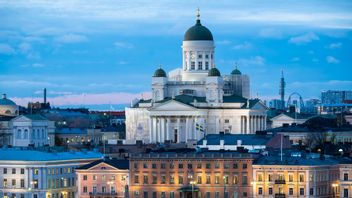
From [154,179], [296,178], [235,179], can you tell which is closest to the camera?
[296,178]

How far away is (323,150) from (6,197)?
106 feet

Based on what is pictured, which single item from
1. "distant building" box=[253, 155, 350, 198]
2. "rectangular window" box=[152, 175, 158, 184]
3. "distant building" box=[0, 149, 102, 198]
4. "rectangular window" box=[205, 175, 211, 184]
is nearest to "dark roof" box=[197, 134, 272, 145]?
"distant building" box=[0, 149, 102, 198]

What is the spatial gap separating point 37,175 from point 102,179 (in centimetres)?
699

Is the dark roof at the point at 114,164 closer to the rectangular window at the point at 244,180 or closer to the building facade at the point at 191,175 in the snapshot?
the building facade at the point at 191,175

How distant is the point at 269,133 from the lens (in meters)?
191

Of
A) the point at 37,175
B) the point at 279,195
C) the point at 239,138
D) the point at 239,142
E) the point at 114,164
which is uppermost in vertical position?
the point at 239,138

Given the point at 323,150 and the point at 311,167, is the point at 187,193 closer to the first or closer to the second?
the point at 311,167

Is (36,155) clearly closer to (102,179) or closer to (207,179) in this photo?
(102,179)

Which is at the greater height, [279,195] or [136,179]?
[136,179]

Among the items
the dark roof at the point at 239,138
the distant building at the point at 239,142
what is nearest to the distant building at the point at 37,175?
the distant building at the point at 239,142

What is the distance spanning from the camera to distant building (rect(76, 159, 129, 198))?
14962 cm

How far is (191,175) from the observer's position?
14725cm

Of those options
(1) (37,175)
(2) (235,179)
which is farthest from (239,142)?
(2) (235,179)

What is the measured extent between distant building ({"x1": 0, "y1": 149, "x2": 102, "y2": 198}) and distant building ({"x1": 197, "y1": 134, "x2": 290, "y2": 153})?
17.2 metres
